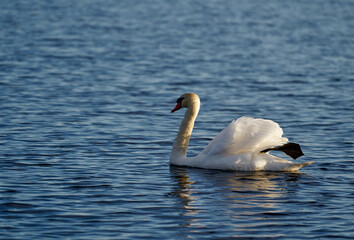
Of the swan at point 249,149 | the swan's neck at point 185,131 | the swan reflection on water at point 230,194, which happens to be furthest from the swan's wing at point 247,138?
the swan's neck at point 185,131

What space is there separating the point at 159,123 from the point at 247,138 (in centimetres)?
481

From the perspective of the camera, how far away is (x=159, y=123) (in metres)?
16.8

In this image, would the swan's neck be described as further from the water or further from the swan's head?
the water

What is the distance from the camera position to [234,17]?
42.9m

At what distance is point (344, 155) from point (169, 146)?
3.39 meters

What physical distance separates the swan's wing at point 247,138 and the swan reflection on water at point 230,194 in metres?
0.40

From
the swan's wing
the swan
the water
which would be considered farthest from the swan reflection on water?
the swan's wing

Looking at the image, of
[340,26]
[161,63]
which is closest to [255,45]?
[161,63]

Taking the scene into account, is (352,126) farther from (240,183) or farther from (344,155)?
(240,183)

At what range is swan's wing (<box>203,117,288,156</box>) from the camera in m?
12.2

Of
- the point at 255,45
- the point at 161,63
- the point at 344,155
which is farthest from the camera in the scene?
the point at 255,45

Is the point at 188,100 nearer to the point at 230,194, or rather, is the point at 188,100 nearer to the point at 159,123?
the point at 230,194

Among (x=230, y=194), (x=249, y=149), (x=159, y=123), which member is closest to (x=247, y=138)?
(x=249, y=149)

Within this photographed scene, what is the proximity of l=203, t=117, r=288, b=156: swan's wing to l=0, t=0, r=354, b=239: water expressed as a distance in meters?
0.43
